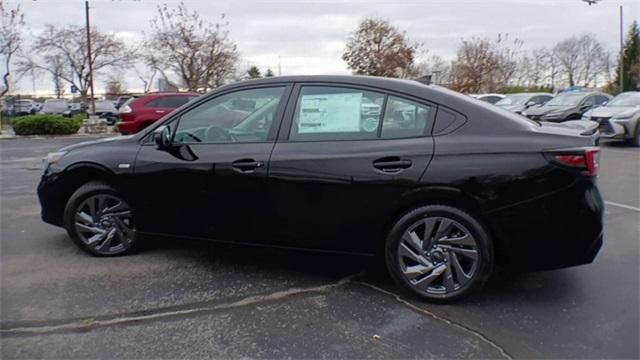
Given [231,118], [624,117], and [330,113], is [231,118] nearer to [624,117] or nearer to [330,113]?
[330,113]

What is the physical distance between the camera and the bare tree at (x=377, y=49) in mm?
34688

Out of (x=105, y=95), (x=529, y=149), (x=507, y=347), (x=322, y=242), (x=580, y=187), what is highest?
(x=105, y=95)

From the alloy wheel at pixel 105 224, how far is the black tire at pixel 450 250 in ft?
7.70

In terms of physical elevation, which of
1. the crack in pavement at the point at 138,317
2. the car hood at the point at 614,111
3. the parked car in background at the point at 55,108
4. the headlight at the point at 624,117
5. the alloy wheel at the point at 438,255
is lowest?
the crack in pavement at the point at 138,317

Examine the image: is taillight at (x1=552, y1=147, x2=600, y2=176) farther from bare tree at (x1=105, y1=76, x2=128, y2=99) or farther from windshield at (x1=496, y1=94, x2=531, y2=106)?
bare tree at (x1=105, y1=76, x2=128, y2=99)

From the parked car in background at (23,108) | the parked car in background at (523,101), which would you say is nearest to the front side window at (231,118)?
the parked car in background at (523,101)

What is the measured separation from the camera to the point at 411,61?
35.7 meters

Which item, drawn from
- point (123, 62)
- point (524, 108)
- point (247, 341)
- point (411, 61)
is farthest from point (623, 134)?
point (123, 62)

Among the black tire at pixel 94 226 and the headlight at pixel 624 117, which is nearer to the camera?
the black tire at pixel 94 226

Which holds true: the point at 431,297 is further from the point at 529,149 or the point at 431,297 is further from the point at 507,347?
the point at 529,149

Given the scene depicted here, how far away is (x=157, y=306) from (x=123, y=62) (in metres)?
41.4

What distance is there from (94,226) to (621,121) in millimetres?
14176

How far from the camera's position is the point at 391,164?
11.4ft

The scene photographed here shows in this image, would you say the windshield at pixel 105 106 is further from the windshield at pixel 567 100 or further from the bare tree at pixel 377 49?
the windshield at pixel 567 100
